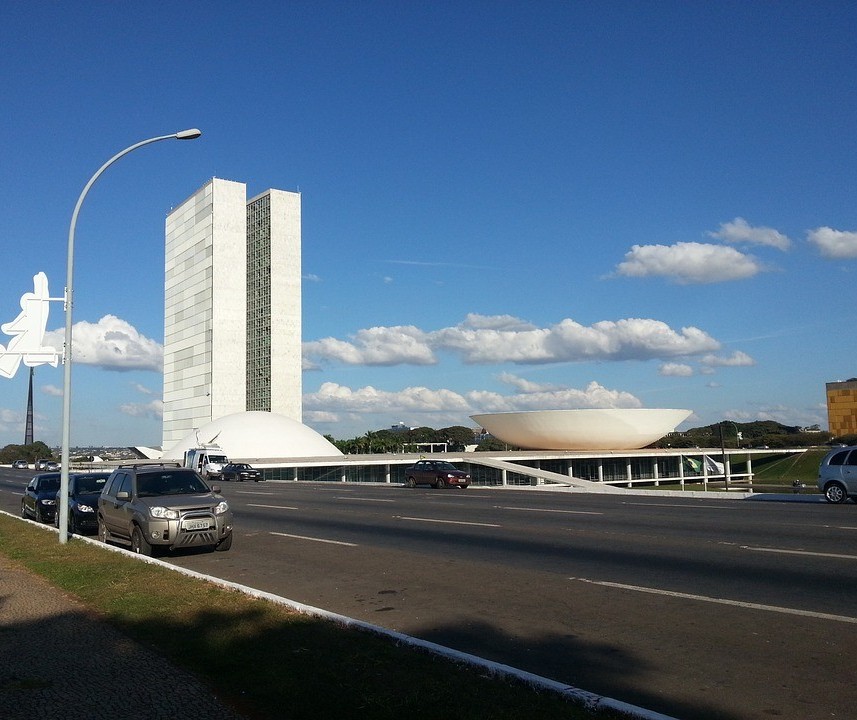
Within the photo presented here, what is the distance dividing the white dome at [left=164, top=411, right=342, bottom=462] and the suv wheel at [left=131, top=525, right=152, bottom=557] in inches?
2989

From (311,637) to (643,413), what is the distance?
3120 inches

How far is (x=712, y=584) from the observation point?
10.4 meters

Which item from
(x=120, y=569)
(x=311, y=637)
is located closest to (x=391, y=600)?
(x=311, y=637)

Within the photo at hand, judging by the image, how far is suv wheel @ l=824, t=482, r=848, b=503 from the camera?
24.1 metres

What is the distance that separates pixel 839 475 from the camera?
24094 mm

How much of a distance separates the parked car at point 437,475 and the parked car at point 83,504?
2298cm

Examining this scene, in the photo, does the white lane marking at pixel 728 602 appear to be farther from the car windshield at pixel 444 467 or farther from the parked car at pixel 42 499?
the car windshield at pixel 444 467

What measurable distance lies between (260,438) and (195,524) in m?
82.6

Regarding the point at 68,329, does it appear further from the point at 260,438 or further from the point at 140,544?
the point at 260,438

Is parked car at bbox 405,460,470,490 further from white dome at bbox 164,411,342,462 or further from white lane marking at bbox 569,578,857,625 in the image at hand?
white dome at bbox 164,411,342,462

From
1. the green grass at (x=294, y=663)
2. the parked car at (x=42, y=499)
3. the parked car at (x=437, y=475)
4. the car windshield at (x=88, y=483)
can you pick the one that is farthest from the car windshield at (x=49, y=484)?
the parked car at (x=437, y=475)

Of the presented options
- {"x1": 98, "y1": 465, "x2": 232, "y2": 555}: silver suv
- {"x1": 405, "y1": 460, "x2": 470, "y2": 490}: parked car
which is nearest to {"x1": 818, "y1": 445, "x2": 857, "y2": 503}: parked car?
{"x1": 98, "y1": 465, "x2": 232, "y2": 555}: silver suv

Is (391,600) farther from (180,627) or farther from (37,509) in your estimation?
(37,509)

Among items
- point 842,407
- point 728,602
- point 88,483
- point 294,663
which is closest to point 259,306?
point 842,407
